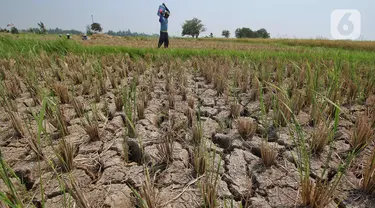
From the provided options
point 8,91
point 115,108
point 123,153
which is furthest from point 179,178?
point 8,91

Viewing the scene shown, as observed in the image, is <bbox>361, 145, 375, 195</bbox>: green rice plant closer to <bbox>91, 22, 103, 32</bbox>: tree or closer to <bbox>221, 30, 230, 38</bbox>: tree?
<bbox>91, 22, 103, 32</bbox>: tree

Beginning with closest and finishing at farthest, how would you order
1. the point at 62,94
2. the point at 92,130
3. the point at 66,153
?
the point at 66,153
the point at 92,130
the point at 62,94

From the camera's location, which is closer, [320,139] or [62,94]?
[320,139]

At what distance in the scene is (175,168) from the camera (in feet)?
3.75

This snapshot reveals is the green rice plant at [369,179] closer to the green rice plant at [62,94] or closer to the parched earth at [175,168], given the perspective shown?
the parched earth at [175,168]

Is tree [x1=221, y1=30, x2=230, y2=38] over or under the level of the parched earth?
over

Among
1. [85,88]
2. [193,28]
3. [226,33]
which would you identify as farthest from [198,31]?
[85,88]

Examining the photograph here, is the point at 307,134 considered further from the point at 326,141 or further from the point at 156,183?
the point at 156,183

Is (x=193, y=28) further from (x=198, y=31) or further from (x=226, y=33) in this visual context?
(x=226, y=33)

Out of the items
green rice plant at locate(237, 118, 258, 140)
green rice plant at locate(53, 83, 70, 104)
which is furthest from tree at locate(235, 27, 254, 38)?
green rice plant at locate(237, 118, 258, 140)

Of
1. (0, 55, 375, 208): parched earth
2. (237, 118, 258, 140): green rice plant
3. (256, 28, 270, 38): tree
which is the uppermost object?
(256, 28, 270, 38): tree

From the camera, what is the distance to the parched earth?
0.95 meters

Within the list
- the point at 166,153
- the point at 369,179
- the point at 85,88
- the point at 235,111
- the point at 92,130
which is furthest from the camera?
the point at 85,88

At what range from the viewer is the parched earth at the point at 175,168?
3.11ft
